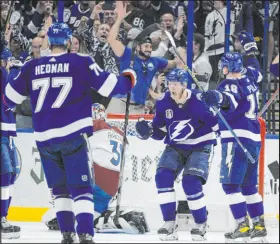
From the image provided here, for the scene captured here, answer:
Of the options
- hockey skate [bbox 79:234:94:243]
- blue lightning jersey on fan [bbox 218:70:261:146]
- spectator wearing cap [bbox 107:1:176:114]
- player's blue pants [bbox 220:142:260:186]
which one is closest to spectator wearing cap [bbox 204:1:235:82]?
spectator wearing cap [bbox 107:1:176:114]

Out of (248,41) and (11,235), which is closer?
(11,235)

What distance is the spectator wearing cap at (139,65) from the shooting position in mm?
8859

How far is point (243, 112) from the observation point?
7.30 meters

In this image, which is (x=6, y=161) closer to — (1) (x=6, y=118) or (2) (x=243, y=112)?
(1) (x=6, y=118)

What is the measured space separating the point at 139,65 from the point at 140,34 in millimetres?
718

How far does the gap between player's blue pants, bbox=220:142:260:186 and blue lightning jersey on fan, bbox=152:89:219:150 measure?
17cm

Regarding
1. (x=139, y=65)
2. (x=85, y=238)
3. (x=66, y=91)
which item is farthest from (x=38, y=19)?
(x=85, y=238)

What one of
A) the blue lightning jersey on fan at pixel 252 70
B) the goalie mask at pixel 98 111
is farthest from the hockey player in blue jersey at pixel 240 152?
the goalie mask at pixel 98 111

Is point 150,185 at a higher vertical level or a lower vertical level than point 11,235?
higher

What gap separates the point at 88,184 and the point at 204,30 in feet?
14.2

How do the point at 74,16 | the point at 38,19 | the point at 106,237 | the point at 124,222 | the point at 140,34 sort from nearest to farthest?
the point at 106,237 → the point at 124,222 → the point at 140,34 → the point at 74,16 → the point at 38,19

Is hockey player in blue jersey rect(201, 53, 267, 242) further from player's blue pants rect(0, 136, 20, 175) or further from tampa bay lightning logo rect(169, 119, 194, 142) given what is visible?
player's blue pants rect(0, 136, 20, 175)

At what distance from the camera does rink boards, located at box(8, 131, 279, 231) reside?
8.38 metres

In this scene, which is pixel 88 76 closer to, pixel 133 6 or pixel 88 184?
pixel 88 184
